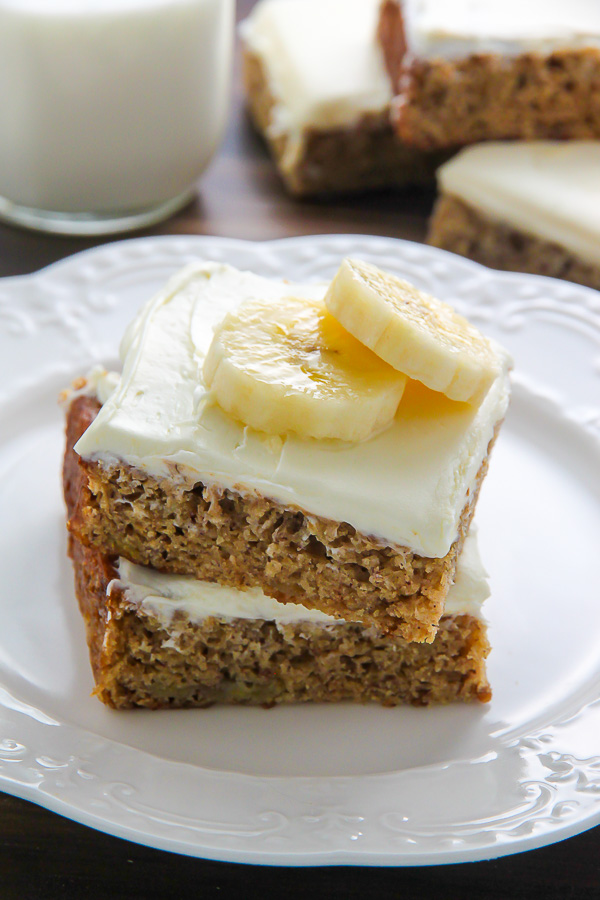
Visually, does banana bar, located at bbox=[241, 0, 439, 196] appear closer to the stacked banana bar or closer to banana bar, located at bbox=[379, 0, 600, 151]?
banana bar, located at bbox=[379, 0, 600, 151]

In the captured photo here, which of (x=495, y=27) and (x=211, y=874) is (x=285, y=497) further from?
(x=495, y=27)

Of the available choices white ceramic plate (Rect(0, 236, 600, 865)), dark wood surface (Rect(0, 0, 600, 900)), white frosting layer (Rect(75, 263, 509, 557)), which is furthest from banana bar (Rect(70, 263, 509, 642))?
dark wood surface (Rect(0, 0, 600, 900))

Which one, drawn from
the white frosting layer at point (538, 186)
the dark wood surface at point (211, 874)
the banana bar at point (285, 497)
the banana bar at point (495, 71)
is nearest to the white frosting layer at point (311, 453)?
the banana bar at point (285, 497)

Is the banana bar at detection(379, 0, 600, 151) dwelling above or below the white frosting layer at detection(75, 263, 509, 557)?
above

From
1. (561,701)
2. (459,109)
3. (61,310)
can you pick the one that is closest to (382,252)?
(459,109)

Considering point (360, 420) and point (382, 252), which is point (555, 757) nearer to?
point (360, 420)

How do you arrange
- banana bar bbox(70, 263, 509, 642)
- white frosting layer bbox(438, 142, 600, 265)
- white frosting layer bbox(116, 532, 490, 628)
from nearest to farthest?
banana bar bbox(70, 263, 509, 642), white frosting layer bbox(116, 532, 490, 628), white frosting layer bbox(438, 142, 600, 265)

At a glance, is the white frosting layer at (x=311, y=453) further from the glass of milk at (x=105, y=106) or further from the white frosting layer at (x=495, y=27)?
the white frosting layer at (x=495, y=27)
